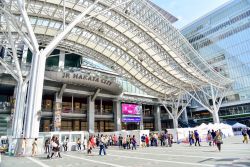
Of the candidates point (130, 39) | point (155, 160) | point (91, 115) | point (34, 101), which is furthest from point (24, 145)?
point (91, 115)

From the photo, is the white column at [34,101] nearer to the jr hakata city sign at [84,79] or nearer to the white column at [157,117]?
the jr hakata city sign at [84,79]

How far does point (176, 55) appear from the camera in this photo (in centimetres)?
3356

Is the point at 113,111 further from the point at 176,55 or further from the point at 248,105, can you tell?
the point at 248,105

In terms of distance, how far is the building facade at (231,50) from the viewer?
5809 cm

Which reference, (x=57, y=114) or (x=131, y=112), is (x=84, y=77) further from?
Answer: (x=131, y=112)

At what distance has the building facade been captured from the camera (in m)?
58.1

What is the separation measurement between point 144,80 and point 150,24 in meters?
16.2

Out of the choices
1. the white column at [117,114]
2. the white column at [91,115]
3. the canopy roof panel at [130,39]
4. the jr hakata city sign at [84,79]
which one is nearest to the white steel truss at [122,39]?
the canopy roof panel at [130,39]

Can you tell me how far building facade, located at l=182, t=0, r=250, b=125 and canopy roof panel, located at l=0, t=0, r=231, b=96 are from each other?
19123 millimetres

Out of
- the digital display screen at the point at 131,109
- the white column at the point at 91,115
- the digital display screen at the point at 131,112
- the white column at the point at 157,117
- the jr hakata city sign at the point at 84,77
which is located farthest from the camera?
the white column at the point at 157,117

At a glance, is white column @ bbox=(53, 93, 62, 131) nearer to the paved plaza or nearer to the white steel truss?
the white steel truss

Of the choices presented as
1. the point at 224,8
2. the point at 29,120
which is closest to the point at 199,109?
the point at 224,8

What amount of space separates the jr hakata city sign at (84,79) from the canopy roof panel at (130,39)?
3.06 meters

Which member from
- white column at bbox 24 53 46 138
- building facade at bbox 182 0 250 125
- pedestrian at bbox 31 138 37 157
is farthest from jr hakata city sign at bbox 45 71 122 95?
building facade at bbox 182 0 250 125
